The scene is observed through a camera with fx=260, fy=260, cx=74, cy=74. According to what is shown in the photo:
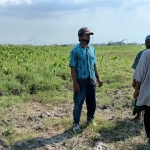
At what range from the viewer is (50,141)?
158 inches

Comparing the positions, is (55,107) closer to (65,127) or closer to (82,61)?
(65,127)

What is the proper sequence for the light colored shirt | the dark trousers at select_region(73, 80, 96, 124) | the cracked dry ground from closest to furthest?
the light colored shirt < the cracked dry ground < the dark trousers at select_region(73, 80, 96, 124)

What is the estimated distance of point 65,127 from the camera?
4.60 meters

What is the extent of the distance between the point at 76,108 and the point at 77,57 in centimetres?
83

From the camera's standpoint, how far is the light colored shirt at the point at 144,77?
323 centimetres

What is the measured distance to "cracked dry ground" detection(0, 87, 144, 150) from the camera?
3.88 m

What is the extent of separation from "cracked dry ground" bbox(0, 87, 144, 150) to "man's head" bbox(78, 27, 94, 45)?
1.48m

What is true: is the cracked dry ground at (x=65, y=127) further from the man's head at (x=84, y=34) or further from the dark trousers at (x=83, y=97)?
the man's head at (x=84, y=34)

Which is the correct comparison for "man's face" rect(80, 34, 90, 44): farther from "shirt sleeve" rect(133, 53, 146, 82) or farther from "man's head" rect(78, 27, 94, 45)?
"shirt sleeve" rect(133, 53, 146, 82)

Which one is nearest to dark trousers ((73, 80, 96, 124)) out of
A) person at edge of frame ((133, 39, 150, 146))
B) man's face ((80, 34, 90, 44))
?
man's face ((80, 34, 90, 44))

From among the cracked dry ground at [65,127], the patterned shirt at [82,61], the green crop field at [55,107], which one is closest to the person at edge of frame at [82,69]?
the patterned shirt at [82,61]

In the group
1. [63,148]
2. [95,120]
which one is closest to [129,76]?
[95,120]

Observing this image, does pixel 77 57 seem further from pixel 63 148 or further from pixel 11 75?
pixel 11 75

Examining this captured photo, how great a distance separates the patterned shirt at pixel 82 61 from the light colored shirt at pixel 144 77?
3.08 feet
